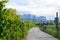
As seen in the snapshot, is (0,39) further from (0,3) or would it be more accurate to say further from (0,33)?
(0,3)

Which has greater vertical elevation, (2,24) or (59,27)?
(2,24)

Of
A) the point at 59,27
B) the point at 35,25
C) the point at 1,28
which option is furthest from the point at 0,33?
the point at 35,25

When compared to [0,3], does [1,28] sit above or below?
below

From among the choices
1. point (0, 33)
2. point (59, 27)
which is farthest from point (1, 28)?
point (59, 27)

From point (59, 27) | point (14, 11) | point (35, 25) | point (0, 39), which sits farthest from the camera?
point (35, 25)

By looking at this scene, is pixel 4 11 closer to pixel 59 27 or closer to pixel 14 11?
pixel 14 11

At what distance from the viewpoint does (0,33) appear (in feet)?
21.0

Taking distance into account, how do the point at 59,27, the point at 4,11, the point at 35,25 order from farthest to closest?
the point at 35,25, the point at 59,27, the point at 4,11

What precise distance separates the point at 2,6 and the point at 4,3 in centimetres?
12

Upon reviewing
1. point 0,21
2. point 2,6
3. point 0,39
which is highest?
point 2,6

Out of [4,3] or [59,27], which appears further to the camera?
[59,27]

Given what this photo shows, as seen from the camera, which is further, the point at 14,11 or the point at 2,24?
the point at 14,11

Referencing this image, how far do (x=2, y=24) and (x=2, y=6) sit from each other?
0.56 m

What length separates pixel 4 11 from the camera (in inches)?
265
